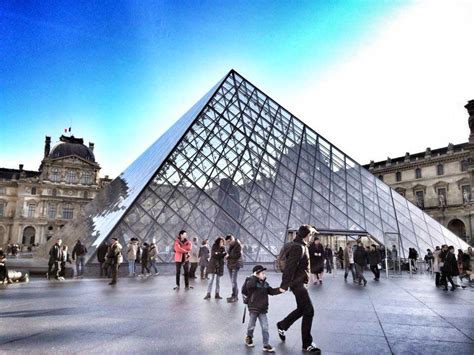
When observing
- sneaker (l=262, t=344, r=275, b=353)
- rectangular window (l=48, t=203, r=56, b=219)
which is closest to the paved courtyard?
sneaker (l=262, t=344, r=275, b=353)

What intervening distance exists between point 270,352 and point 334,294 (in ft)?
16.0

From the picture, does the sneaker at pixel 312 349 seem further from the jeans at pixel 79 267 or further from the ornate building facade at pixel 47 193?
the ornate building facade at pixel 47 193

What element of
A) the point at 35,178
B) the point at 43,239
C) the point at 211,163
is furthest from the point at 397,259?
the point at 35,178

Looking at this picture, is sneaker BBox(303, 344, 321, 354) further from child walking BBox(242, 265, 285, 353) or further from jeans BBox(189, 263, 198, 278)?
jeans BBox(189, 263, 198, 278)

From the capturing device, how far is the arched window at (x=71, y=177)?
71.7m

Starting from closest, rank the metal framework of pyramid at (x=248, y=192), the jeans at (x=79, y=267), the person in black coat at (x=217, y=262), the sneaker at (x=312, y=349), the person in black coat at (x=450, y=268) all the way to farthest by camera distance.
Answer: the sneaker at (x=312, y=349)
the person in black coat at (x=217, y=262)
the person in black coat at (x=450, y=268)
the jeans at (x=79, y=267)
the metal framework of pyramid at (x=248, y=192)

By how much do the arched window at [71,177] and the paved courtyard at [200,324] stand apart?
230ft

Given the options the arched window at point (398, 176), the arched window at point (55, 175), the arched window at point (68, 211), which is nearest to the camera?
the arched window at point (398, 176)

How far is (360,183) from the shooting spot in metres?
20.6

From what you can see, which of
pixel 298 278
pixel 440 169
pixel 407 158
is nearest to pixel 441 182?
pixel 440 169

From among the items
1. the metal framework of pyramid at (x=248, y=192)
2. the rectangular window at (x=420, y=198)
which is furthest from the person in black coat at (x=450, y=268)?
the rectangular window at (x=420, y=198)

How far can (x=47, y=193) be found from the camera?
69.4 meters

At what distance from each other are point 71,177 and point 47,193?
535cm

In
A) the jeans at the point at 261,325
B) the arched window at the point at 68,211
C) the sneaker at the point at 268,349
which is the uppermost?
the arched window at the point at 68,211
